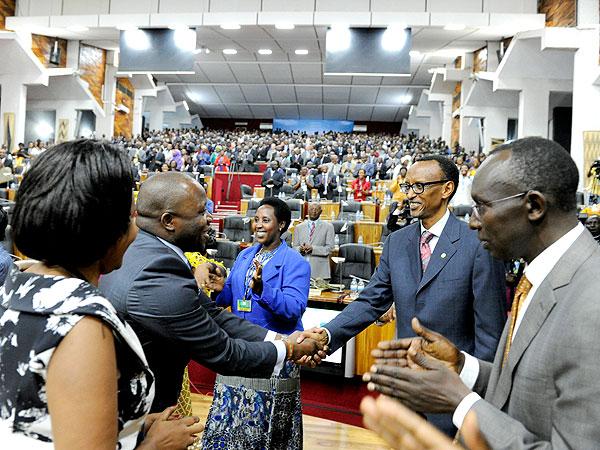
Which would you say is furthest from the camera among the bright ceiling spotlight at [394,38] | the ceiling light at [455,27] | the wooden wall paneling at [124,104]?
the wooden wall paneling at [124,104]

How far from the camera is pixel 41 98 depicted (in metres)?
22.6

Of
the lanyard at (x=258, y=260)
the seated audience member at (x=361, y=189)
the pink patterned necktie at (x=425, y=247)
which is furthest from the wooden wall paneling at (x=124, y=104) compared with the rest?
the pink patterned necktie at (x=425, y=247)

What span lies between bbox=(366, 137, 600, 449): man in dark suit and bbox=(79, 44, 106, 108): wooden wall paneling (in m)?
22.8

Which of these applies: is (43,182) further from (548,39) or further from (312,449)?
(548,39)

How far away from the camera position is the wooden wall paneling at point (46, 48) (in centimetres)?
1980

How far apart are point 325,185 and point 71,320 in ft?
42.4

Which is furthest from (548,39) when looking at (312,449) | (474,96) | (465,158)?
(312,449)

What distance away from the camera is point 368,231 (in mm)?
10172

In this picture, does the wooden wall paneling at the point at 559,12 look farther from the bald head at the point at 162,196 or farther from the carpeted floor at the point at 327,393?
the bald head at the point at 162,196

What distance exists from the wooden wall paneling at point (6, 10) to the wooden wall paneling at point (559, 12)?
16.8 meters

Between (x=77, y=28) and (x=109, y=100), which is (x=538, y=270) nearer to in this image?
(x=77, y=28)

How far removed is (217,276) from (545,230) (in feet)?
5.42

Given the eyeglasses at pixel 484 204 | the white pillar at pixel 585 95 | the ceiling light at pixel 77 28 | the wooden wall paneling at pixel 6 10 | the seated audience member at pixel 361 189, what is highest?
the wooden wall paneling at pixel 6 10

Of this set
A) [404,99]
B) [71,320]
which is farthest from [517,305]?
[404,99]
